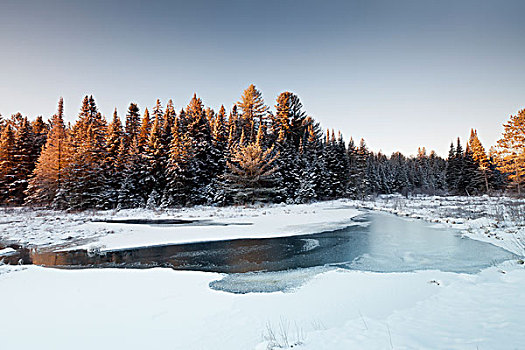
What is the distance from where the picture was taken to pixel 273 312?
4984 mm

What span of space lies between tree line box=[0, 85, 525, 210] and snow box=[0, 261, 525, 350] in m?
23.5

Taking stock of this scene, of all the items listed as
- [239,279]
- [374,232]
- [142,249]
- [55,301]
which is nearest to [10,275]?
[55,301]

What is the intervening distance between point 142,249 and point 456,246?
12952mm

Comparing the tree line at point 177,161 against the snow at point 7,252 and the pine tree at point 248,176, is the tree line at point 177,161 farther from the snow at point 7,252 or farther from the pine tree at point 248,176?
the snow at point 7,252

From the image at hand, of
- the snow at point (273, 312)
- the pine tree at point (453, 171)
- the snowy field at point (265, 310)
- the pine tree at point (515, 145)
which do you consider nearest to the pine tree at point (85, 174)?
the snowy field at point (265, 310)

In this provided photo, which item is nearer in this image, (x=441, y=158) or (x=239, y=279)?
(x=239, y=279)

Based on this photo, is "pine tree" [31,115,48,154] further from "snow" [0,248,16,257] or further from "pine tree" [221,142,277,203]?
"snow" [0,248,16,257]

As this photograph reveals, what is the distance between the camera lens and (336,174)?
4044 centimetres

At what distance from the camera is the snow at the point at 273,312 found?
3.65m

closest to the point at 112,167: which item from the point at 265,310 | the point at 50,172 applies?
the point at 50,172

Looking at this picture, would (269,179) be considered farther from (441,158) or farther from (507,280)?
(441,158)

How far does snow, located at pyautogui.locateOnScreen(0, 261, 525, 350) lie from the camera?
365 cm

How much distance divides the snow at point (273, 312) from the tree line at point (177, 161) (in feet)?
77.2

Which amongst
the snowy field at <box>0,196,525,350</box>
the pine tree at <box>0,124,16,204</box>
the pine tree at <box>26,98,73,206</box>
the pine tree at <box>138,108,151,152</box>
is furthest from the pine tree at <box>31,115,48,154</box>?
the snowy field at <box>0,196,525,350</box>
